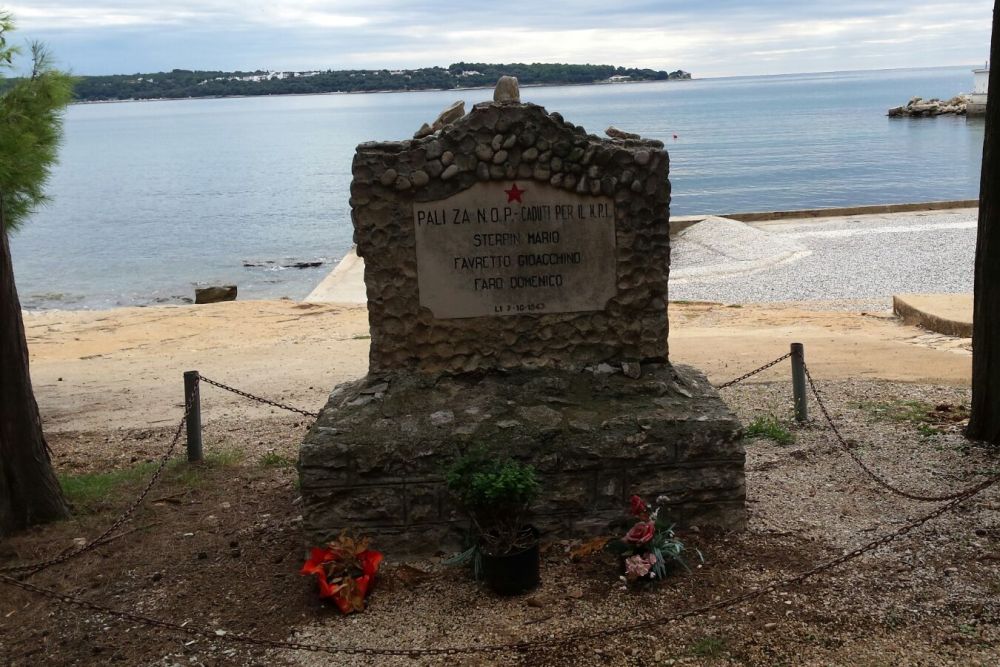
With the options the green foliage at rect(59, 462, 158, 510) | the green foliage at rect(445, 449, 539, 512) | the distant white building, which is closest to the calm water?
the distant white building

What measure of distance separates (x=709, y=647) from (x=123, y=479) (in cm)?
529

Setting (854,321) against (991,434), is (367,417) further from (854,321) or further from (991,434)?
(854,321)

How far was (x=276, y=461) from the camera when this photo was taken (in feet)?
28.2

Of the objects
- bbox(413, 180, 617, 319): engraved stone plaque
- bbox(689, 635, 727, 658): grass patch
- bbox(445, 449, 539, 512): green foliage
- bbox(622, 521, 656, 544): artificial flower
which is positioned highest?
bbox(413, 180, 617, 319): engraved stone plaque

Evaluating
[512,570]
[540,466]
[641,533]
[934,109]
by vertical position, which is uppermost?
[934,109]

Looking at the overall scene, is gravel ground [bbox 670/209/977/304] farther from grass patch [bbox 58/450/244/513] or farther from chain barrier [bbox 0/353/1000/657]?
chain barrier [bbox 0/353/1000/657]

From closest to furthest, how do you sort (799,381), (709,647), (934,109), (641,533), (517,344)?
(709,647) < (641,533) < (517,344) < (799,381) < (934,109)

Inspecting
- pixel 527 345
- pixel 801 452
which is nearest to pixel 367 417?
pixel 527 345

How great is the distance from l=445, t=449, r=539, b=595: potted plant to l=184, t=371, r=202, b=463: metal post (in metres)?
3.49

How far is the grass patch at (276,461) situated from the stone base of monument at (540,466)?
2155 millimetres

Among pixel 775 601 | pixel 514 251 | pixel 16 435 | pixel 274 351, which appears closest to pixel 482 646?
pixel 775 601

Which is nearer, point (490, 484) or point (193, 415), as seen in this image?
point (490, 484)

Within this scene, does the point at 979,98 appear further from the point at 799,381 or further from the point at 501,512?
the point at 501,512

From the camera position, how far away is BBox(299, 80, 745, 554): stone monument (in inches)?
246
